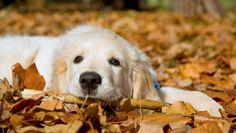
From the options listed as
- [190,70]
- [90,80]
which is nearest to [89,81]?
[90,80]

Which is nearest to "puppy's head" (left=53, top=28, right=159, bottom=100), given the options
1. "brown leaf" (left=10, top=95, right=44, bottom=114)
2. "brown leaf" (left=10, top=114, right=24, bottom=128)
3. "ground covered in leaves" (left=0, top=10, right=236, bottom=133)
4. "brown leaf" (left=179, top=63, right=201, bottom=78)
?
"ground covered in leaves" (left=0, top=10, right=236, bottom=133)

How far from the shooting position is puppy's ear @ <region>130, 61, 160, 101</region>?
13.8 ft

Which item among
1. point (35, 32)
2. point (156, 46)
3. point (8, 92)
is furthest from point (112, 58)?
point (35, 32)

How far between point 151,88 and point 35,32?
6308mm

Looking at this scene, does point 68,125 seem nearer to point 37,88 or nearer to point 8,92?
point 8,92

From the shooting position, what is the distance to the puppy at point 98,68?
3.68m

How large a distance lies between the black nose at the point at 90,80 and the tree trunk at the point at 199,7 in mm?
10071

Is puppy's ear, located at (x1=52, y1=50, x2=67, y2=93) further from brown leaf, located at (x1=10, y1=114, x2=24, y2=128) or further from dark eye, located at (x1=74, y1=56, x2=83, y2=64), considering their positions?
brown leaf, located at (x1=10, y1=114, x2=24, y2=128)

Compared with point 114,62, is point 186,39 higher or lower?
higher

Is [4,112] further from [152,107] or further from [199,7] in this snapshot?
[199,7]

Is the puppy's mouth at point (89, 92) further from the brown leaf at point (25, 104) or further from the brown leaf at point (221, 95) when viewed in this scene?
the brown leaf at point (221, 95)

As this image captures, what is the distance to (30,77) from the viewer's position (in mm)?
4000

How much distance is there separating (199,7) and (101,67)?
33.1 ft

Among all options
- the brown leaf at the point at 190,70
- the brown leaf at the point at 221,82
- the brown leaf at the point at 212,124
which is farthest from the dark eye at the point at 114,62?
the brown leaf at the point at 190,70
